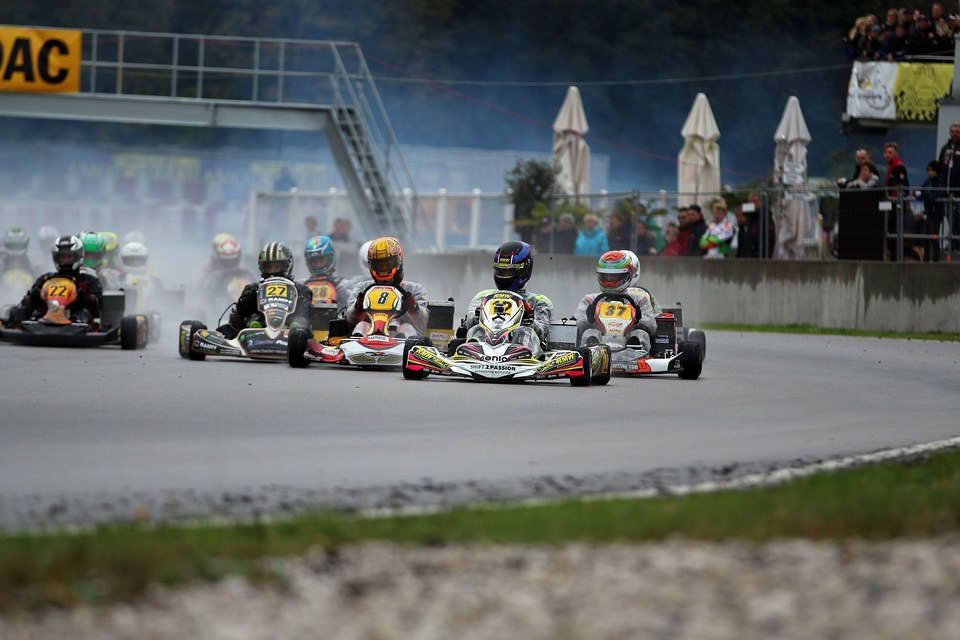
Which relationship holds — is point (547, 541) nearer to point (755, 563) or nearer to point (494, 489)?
point (755, 563)

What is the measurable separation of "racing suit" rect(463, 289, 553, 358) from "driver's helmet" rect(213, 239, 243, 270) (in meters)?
9.23

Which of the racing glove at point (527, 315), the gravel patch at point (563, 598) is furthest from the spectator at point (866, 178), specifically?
the gravel patch at point (563, 598)

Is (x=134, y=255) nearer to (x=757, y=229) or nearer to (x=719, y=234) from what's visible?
(x=719, y=234)

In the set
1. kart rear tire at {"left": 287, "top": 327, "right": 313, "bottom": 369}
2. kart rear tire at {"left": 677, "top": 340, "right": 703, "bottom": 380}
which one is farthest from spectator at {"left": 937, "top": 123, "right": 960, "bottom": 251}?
kart rear tire at {"left": 287, "top": 327, "right": 313, "bottom": 369}


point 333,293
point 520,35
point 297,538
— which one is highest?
point 520,35

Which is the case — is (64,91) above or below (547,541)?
above

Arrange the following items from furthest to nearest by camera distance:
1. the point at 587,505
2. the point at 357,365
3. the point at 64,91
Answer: the point at 64,91, the point at 357,365, the point at 587,505

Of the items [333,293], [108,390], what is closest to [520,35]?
[333,293]

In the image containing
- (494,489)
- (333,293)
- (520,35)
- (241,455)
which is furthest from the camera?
(520,35)

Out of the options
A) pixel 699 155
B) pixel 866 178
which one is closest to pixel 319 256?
pixel 866 178

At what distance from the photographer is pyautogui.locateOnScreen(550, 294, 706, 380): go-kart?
1330 cm

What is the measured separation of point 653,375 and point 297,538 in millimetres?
9360

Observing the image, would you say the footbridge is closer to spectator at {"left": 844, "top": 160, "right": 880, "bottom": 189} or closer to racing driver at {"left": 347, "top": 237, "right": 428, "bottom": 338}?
spectator at {"left": 844, "top": 160, "right": 880, "bottom": 189}

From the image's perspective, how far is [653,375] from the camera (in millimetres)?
14109
